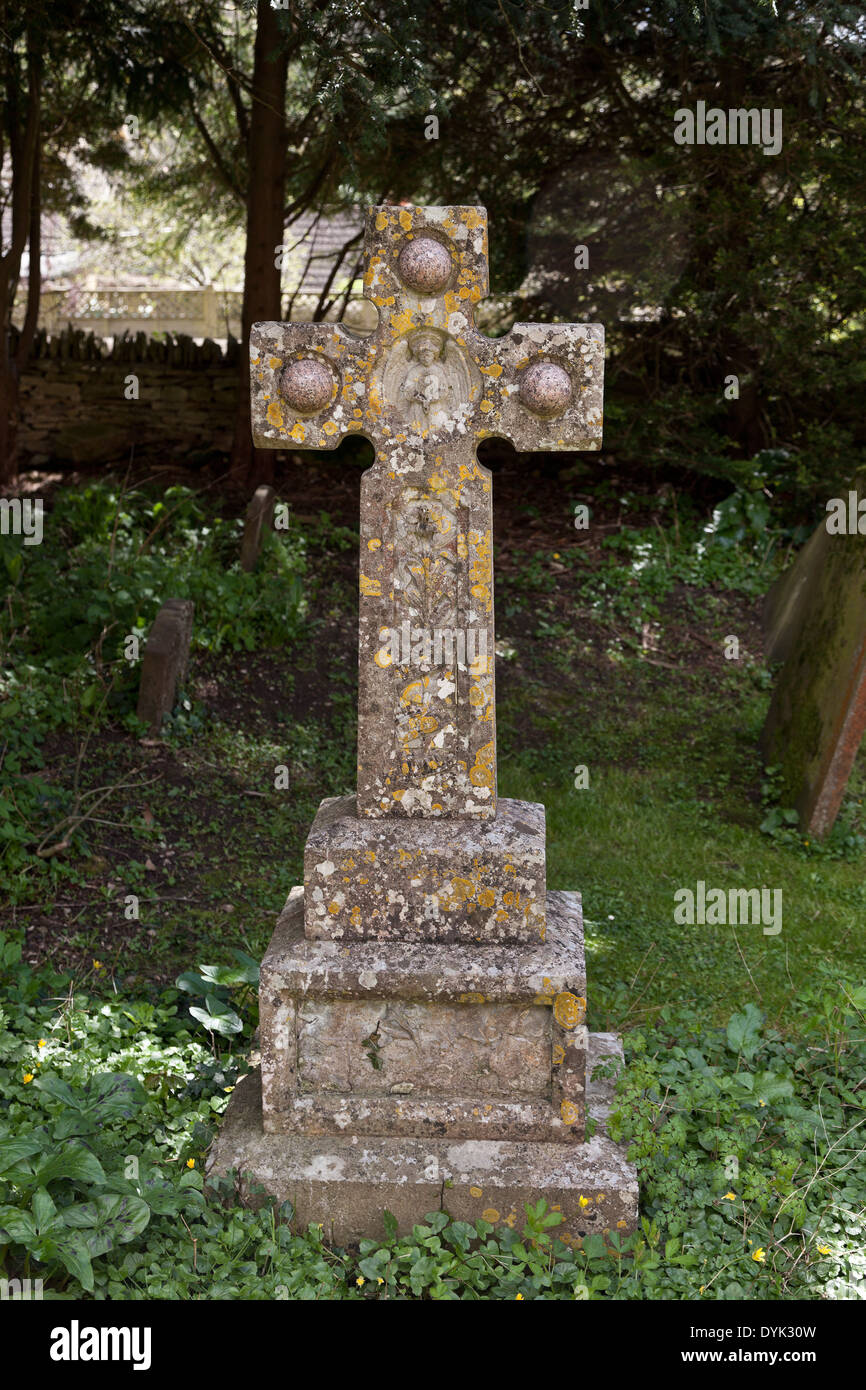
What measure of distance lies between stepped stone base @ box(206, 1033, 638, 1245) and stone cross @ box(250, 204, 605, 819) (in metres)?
1.03

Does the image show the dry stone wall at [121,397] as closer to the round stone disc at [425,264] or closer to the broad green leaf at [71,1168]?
the round stone disc at [425,264]

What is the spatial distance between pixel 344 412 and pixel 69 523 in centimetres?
594

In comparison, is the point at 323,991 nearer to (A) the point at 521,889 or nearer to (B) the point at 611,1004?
(A) the point at 521,889

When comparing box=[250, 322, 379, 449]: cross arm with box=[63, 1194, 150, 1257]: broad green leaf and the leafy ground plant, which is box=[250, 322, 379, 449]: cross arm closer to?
the leafy ground plant

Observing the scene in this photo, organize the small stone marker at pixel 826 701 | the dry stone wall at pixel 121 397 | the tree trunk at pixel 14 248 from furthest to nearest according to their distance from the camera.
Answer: the dry stone wall at pixel 121 397 < the tree trunk at pixel 14 248 < the small stone marker at pixel 826 701

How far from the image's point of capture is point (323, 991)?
3512mm

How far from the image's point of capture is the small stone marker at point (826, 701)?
6098 mm

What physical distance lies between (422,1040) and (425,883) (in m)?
0.46

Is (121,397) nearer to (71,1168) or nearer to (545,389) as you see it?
(545,389)

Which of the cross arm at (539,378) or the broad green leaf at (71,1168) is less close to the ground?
the cross arm at (539,378)

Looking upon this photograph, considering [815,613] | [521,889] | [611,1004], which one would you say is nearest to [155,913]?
[611,1004]

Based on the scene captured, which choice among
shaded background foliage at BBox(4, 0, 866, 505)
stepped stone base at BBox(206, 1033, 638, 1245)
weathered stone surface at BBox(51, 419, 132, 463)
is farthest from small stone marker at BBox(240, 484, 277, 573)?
stepped stone base at BBox(206, 1033, 638, 1245)

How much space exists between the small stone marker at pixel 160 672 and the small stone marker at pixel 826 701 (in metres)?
3.36

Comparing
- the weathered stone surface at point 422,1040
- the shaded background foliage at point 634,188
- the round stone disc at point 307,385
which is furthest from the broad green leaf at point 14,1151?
the shaded background foliage at point 634,188
